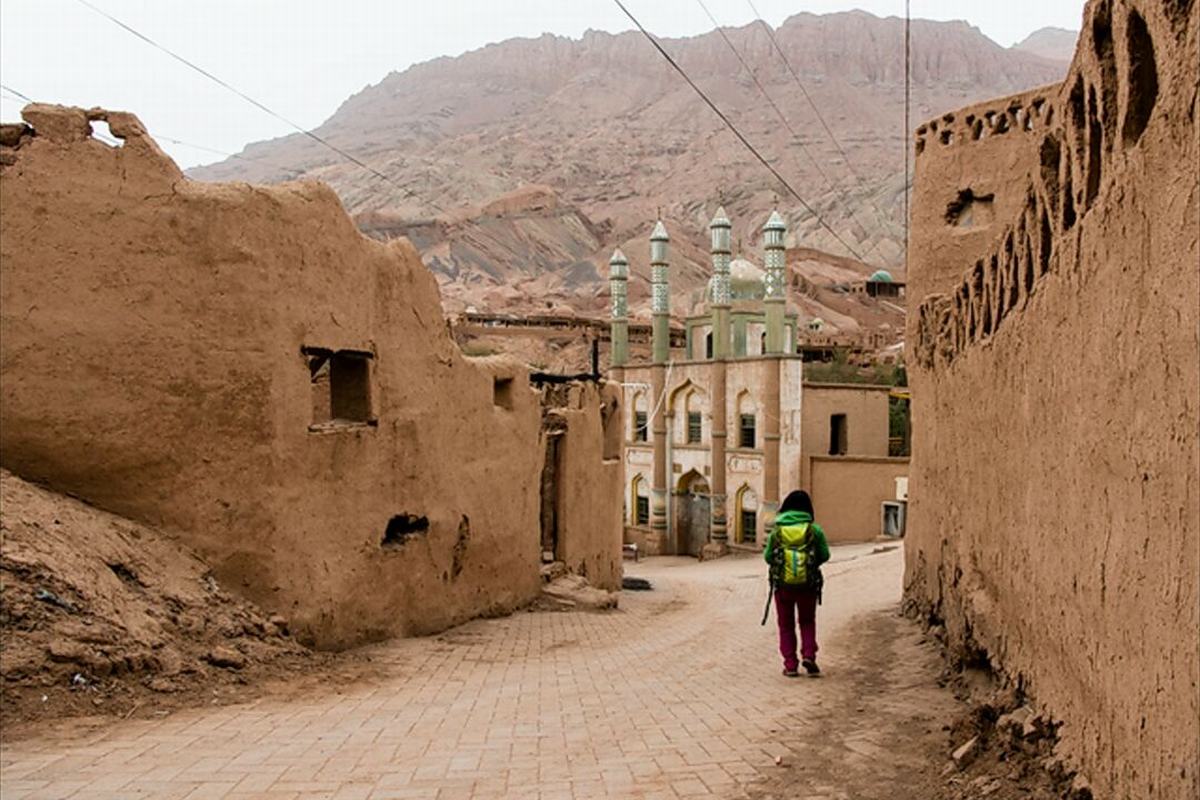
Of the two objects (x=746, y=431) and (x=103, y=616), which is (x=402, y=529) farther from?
(x=746, y=431)

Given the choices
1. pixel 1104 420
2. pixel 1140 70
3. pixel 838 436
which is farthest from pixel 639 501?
pixel 1140 70

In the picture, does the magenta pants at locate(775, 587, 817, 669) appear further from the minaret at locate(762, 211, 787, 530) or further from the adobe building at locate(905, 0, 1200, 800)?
the minaret at locate(762, 211, 787, 530)

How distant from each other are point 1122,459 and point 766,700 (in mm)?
3847

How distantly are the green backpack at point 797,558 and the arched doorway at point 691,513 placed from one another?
102 feet

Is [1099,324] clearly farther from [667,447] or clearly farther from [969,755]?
[667,447]

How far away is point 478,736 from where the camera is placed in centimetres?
583

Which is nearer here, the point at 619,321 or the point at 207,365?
the point at 207,365

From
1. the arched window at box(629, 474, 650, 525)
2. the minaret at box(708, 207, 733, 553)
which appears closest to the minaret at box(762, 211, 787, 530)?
the minaret at box(708, 207, 733, 553)

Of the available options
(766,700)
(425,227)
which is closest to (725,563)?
(766,700)

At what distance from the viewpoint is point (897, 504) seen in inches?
1229

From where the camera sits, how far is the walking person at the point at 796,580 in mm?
7465

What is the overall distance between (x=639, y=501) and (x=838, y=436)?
8.41 meters

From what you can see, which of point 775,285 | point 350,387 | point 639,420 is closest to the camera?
point 350,387

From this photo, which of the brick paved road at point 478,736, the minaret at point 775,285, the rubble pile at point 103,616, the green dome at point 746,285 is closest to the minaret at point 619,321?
the green dome at point 746,285
